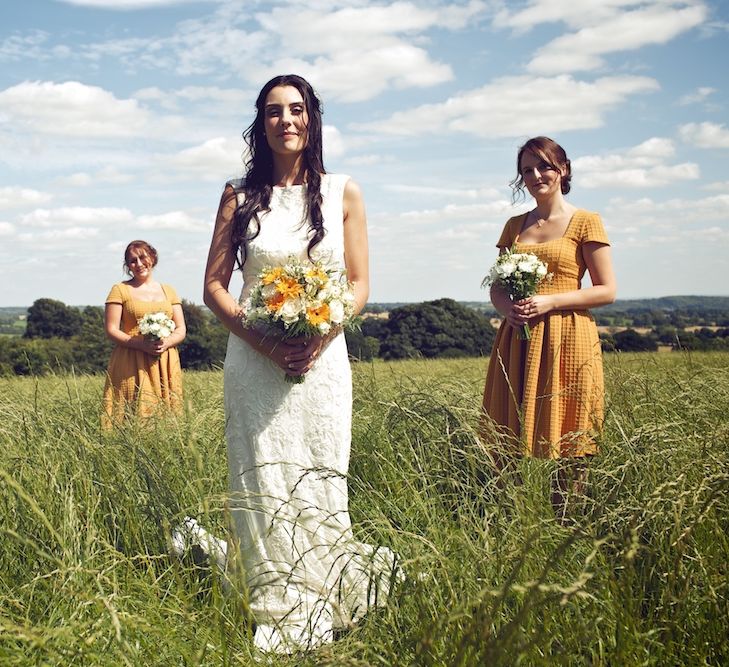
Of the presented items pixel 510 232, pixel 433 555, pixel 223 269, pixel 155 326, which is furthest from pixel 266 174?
pixel 155 326

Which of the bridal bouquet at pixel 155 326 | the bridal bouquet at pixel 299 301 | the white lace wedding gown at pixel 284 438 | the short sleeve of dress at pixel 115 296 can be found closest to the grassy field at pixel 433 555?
the white lace wedding gown at pixel 284 438

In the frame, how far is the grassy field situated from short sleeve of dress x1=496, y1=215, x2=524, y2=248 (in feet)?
3.93

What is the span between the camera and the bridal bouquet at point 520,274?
15.0ft

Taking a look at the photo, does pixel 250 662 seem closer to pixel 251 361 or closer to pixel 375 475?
pixel 251 361

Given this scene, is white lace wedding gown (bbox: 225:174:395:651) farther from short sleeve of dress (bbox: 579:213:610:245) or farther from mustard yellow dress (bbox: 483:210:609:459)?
short sleeve of dress (bbox: 579:213:610:245)

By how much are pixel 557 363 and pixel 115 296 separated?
5059 mm

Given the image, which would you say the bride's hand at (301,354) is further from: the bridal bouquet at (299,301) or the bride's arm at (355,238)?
the bride's arm at (355,238)

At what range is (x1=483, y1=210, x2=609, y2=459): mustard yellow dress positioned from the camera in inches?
180

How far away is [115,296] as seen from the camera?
7.87 metres

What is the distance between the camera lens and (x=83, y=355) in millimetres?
24609

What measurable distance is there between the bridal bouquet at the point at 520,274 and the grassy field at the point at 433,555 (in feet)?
2.73

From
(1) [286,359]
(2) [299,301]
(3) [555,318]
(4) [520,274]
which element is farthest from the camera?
(3) [555,318]

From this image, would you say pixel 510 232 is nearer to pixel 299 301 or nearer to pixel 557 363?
pixel 557 363

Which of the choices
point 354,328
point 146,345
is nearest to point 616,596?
point 354,328
